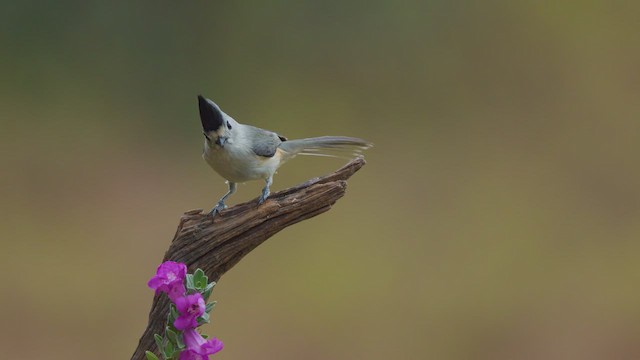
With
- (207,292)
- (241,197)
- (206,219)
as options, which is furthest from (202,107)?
(241,197)

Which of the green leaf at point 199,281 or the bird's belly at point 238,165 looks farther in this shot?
the bird's belly at point 238,165

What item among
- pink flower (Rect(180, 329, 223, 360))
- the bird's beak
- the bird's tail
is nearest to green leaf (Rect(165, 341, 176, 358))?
pink flower (Rect(180, 329, 223, 360))

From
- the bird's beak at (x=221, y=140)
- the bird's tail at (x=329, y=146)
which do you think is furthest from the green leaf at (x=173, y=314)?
the bird's tail at (x=329, y=146)

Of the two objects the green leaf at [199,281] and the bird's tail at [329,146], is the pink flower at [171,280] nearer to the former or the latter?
the green leaf at [199,281]

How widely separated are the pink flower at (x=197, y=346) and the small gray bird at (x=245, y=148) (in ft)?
1.27

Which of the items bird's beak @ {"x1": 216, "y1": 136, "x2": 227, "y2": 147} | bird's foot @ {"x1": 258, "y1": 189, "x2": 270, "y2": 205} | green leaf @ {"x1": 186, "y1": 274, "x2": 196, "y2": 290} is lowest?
green leaf @ {"x1": 186, "y1": 274, "x2": 196, "y2": 290}

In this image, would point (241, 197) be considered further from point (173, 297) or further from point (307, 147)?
point (173, 297)

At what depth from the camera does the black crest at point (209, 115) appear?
1.26 m

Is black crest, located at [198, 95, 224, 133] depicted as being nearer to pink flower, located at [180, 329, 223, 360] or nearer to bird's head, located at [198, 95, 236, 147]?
bird's head, located at [198, 95, 236, 147]

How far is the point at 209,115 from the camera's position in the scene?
4.29 ft

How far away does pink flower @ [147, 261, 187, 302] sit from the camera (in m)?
1.04

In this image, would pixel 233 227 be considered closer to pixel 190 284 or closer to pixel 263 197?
pixel 263 197

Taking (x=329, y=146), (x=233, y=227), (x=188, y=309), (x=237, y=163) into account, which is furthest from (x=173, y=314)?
(x=329, y=146)

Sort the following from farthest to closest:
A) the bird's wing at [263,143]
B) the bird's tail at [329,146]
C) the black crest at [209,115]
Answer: the bird's tail at [329,146]
the bird's wing at [263,143]
the black crest at [209,115]
